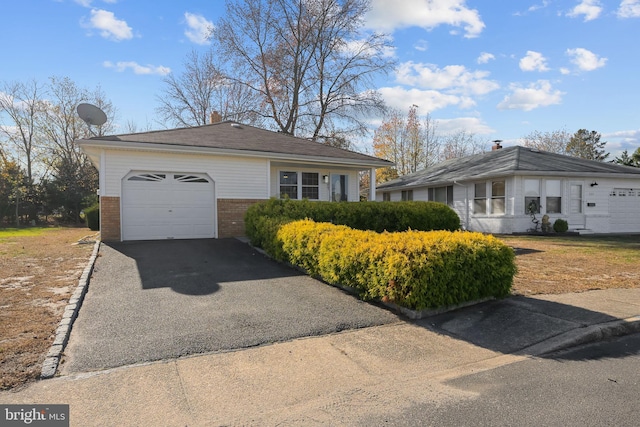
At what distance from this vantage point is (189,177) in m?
12.3

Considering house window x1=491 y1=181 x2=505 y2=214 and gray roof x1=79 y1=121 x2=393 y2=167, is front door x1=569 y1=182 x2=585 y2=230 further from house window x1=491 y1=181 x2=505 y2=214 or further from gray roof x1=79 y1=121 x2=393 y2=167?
gray roof x1=79 y1=121 x2=393 y2=167

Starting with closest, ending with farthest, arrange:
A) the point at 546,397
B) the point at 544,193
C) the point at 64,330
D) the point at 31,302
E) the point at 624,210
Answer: the point at 546,397 < the point at 64,330 < the point at 31,302 < the point at 544,193 < the point at 624,210

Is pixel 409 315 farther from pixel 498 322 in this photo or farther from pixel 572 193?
pixel 572 193

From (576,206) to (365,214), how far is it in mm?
12750

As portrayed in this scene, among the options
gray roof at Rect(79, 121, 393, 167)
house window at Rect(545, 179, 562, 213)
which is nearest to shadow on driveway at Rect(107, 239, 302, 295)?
gray roof at Rect(79, 121, 393, 167)

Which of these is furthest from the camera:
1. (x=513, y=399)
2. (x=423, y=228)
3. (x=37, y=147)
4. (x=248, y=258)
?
(x=37, y=147)

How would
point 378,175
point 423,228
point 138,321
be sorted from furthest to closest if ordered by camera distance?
point 378,175 < point 423,228 < point 138,321

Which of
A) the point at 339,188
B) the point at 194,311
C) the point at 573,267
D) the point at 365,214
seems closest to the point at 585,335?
the point at 194,311

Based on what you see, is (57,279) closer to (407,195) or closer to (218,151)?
(218,151)

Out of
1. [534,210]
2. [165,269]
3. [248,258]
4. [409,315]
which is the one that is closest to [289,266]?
[248,258]

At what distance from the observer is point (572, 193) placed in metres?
17.3

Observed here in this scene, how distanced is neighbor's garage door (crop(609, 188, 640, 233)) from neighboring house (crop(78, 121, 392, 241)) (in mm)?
12740

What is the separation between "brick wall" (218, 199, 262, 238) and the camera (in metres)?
12.7

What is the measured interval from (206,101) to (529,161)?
25.9 m
